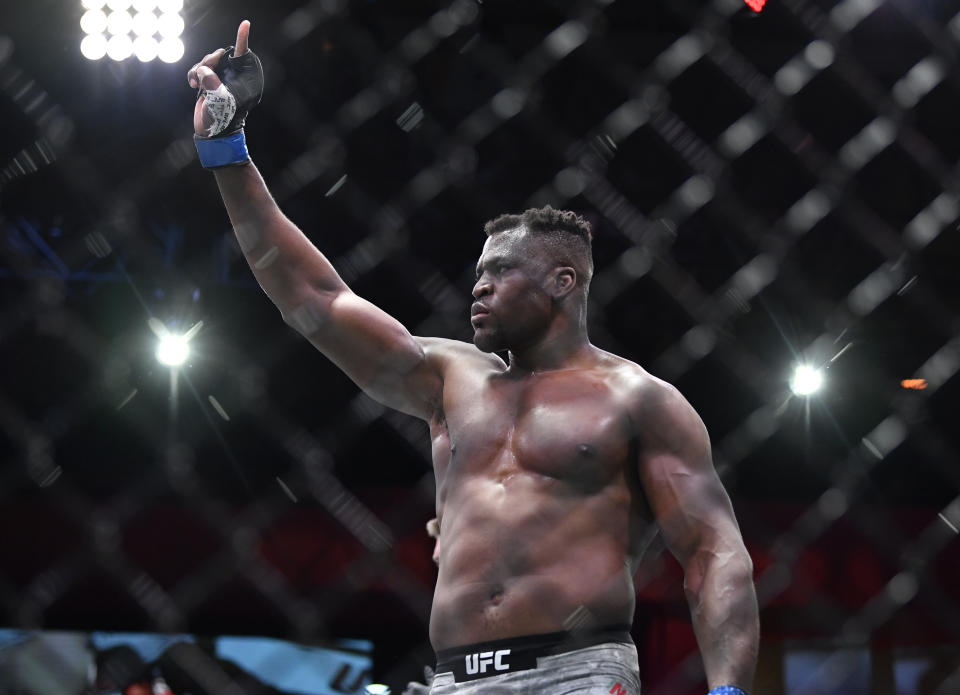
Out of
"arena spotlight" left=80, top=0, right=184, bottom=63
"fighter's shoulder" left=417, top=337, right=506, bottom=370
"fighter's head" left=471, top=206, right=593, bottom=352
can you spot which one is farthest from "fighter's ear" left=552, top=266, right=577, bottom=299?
"arena spotlight" left=80, top=0, right=184, bottom=63

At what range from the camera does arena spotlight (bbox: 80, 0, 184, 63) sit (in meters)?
3.62

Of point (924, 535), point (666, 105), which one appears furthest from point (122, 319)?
point (924, 535)

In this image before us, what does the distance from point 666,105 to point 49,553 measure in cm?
333

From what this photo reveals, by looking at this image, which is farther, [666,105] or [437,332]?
[437,332]

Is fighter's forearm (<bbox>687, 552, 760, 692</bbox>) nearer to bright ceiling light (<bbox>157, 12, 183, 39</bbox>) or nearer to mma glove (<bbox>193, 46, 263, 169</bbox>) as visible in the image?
mma glove (<bbox>193, 46, 263, 169</bbox>)

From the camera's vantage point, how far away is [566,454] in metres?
1.78

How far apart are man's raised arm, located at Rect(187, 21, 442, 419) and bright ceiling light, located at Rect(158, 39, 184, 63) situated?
1.97 meters

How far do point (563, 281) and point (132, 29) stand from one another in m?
Result: 2.40

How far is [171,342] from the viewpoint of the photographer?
4715 mm

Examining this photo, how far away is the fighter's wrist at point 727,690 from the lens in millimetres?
1572


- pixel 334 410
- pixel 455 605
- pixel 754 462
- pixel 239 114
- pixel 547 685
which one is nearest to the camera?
pixel 547 685

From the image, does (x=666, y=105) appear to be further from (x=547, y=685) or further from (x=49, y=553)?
(x=49, y=553)

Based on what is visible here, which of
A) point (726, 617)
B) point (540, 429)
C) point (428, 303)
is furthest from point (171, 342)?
point (726, 617)

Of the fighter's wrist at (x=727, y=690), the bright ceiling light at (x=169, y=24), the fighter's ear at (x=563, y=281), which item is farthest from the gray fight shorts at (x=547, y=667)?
the bright ceiling light at (x=169, y=24)
